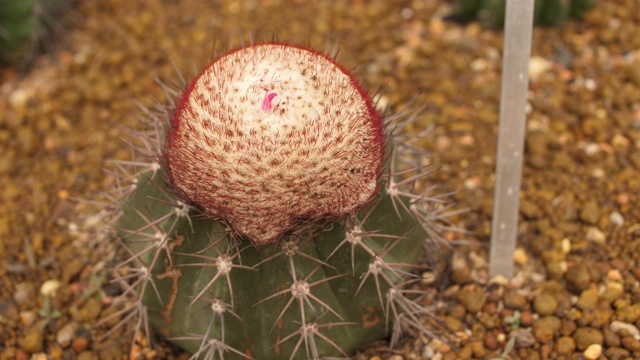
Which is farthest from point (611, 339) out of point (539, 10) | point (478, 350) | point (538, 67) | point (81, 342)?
point (539, 10)

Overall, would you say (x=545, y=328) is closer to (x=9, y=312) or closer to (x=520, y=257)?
(x=520, y=257)

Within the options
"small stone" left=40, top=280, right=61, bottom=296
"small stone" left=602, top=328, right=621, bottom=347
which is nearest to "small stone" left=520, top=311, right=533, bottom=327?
"small stone" left=602, top=328, right=621, bottom=347

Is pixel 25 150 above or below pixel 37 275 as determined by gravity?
above

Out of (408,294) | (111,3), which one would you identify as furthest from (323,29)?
(408,294)

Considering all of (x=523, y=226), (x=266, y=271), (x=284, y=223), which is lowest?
(x=523, y=226)

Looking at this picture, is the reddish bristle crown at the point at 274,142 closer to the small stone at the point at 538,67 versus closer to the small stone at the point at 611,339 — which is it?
the small stone at the point at 611,339

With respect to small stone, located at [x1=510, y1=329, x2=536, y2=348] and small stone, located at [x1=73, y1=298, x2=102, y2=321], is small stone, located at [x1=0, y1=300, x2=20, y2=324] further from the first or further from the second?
small stone, located at [x1=510, y1=329, x2=536, y2=348]

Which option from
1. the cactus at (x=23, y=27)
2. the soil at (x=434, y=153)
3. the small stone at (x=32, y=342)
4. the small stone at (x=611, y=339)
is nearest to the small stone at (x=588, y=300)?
the soil at (x=434, y=153)

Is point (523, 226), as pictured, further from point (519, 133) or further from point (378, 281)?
point (378, 281)
